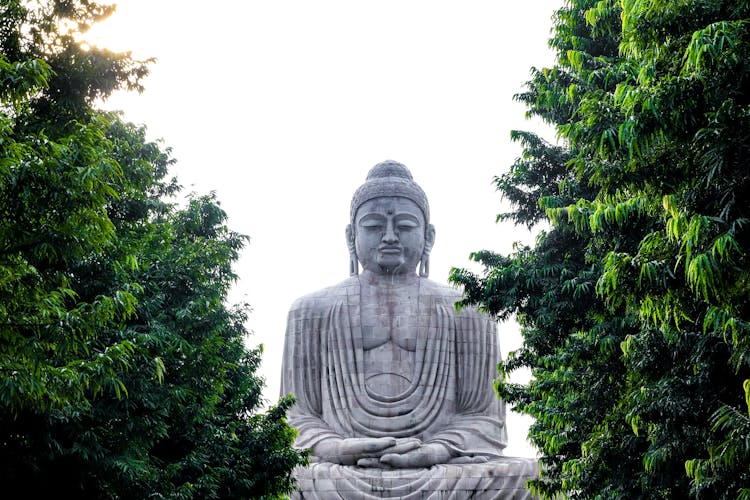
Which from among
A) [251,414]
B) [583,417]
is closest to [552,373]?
[583,417]

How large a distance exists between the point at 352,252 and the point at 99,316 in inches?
384

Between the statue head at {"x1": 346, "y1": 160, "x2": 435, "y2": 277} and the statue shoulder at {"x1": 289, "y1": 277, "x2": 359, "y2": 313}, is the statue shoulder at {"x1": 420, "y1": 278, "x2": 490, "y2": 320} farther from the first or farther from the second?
the statue shoulder at {"x1": 289, "y1": 277, "x2": 359, "y2": 313}

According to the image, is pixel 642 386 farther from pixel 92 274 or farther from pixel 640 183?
pixel 92 274

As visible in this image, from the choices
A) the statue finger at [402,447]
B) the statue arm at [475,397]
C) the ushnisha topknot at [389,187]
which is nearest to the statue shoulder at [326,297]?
the ushnisha topknot at [389,187]

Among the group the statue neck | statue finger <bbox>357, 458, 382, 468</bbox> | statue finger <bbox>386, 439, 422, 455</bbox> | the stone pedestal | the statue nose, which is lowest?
the stone pedestal

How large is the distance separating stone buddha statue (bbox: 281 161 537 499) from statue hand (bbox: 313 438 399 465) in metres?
0.02

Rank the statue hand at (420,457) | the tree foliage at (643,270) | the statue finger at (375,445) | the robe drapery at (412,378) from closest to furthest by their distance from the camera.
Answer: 1. the tree foliage at (643,270)
2. the statue hand at (420,457)
3. the statue finger at (375,445)
4. the robe drapery at (412,378)

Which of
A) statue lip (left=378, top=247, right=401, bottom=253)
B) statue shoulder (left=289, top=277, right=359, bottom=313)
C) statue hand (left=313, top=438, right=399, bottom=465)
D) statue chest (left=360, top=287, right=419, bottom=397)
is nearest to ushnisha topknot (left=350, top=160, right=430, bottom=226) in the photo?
statue lip (left=378, top=247, right=401, bottom=253)

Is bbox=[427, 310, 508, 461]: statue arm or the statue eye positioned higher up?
the statue eye

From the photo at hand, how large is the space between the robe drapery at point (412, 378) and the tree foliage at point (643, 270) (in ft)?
10.9

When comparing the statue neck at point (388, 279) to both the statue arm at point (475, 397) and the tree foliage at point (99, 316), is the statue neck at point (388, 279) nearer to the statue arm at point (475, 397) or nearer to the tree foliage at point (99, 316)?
the statue arm at point (475, 397)

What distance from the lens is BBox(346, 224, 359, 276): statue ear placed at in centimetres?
1914

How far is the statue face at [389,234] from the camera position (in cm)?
1852

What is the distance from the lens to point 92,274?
39.4 ft
